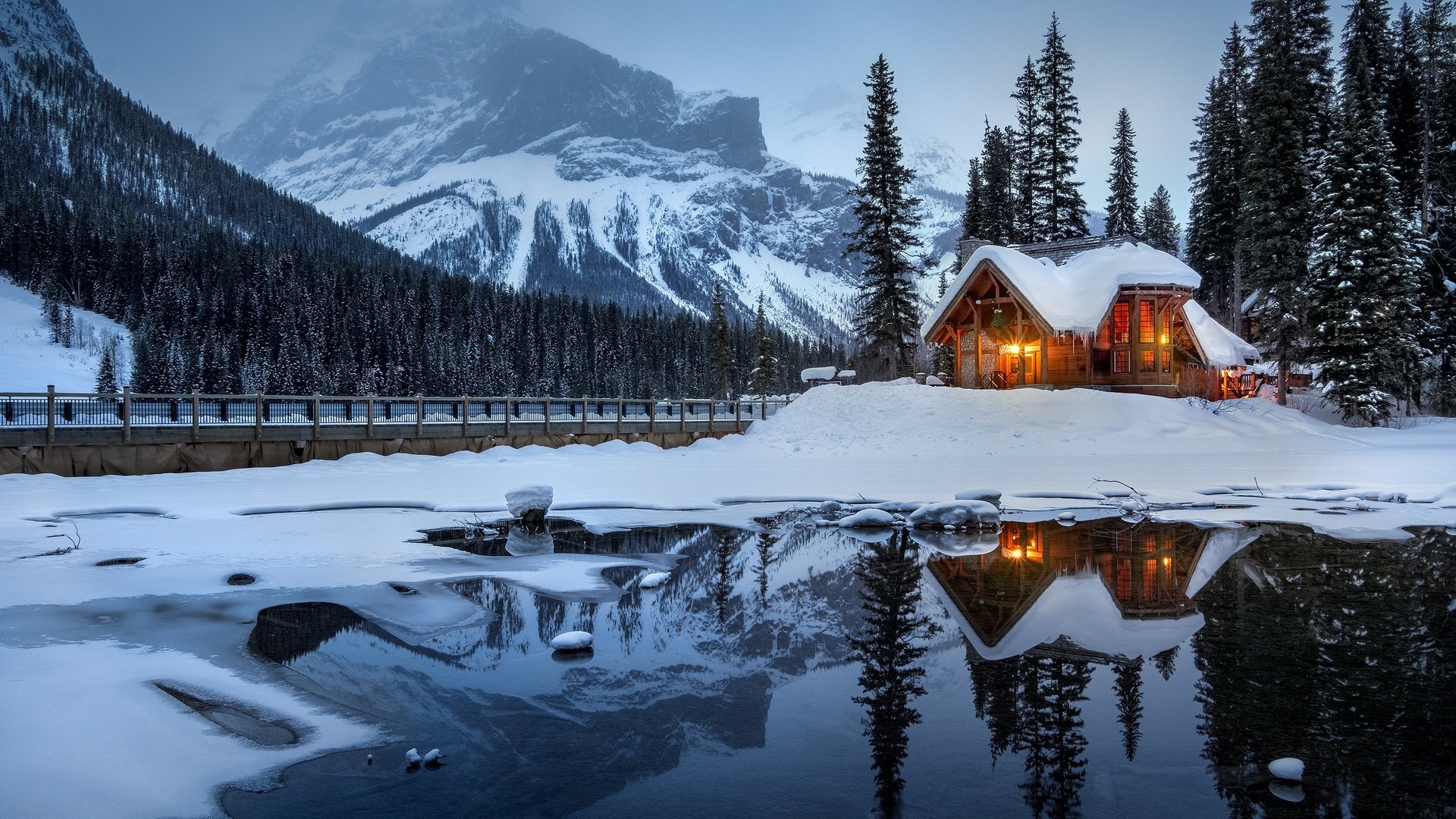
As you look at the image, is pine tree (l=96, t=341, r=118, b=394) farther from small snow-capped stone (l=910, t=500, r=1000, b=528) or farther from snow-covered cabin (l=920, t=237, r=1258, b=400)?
small snow-capped stone (l=910, t=500, r=1000, b=528)

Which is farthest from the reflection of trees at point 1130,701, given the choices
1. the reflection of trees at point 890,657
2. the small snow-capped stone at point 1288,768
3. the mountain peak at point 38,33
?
the mountain peak at point 38,33

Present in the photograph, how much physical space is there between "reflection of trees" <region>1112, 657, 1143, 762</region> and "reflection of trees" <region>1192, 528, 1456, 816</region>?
41cm

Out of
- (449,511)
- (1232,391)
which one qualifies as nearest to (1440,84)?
(1232,391)

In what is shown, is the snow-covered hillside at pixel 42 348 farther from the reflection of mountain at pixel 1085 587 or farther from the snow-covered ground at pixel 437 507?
the reflection of mountain at pixel 1085 587

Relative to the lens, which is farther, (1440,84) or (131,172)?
(131,172)

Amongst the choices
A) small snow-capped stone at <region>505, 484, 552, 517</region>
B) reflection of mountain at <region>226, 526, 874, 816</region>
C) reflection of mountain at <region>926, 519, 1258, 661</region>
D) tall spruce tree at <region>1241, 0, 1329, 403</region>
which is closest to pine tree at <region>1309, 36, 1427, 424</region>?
tall spruce tree at <region>1241, 0, 1329, 403</region>

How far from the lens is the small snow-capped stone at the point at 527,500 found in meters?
14.9

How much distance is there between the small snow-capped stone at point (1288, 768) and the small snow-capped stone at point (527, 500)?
12.1 metres

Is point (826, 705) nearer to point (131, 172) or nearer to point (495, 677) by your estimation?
point (495, 677)

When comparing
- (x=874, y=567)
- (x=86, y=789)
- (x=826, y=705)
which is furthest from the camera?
(x=874, y=567)

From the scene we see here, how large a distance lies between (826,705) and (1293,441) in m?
27.0

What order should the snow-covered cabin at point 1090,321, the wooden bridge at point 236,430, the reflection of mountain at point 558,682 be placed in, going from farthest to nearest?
1. the snow-covered cabin at point 1090,321
2. the wooden bridge at point 236,430
3. the reflection of mountain at point 558,682

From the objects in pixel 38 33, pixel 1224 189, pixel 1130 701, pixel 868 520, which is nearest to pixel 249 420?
pixel 868 520

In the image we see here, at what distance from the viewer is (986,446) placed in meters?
25.8
